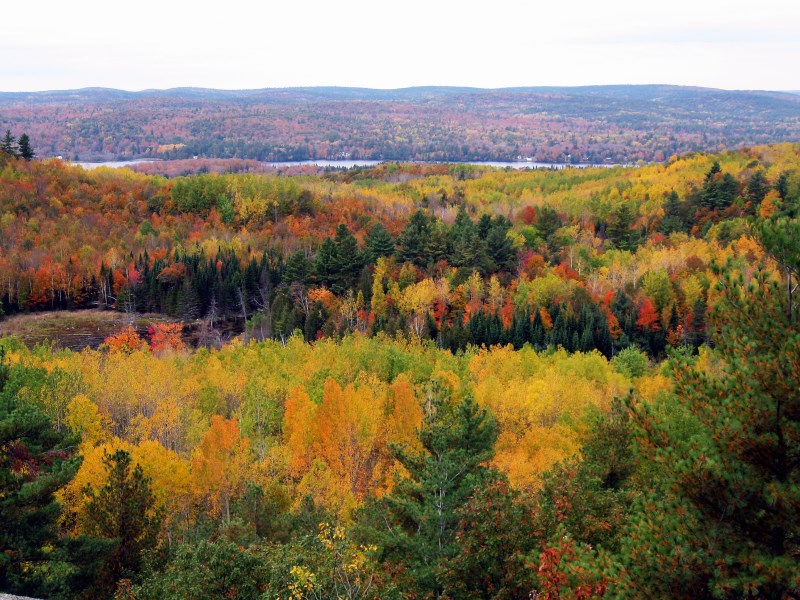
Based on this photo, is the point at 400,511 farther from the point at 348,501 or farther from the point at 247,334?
the point at 247,334

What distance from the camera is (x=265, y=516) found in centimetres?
2412

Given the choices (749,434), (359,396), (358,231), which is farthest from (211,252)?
(749,434)

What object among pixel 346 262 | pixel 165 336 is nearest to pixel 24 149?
pixel 165 336

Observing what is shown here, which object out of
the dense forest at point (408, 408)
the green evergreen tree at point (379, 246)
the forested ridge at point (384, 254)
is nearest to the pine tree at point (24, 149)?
the dense forest at point (408, 408)

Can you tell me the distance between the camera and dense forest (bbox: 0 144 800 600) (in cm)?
1123

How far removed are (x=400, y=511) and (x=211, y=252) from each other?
325 feet

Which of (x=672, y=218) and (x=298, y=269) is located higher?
(x=672, y=218)

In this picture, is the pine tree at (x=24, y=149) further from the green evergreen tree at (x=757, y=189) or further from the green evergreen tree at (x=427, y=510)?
the green evergreen tree at (x=427, y=510)

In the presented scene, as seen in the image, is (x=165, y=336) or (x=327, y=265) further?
(x=327, y=265)

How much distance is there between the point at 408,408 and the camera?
42938mm

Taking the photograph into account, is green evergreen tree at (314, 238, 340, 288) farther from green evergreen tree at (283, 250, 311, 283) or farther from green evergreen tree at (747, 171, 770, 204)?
green evergreen tree at (747, 171, 770, 204)

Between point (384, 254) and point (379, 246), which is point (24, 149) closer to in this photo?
point (379, 246)

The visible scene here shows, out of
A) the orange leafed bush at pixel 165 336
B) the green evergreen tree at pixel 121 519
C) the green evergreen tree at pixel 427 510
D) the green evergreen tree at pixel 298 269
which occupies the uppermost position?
the green evergreen tree at pixel 427 510

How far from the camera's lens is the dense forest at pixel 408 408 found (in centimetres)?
1123
